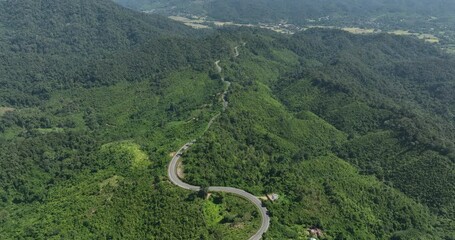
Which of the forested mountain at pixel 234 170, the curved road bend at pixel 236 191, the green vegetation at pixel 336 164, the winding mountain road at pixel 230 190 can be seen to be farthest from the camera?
the green vegetation at pixel 336 164

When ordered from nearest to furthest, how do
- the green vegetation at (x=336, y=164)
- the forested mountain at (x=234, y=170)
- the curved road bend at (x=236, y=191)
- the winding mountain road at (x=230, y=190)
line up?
1. the curved road bend at (x=236, y=191)
2. the winding mountain road at (x=230, y=190)
3. the forested mountain at (x=234, y=170)
4. the green vegetation at (x=336, y=164)

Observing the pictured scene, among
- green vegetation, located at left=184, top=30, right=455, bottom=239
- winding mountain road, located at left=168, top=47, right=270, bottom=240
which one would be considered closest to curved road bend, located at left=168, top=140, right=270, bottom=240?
winding mountain road, located at left=168, top=47, right=270, bottom=240

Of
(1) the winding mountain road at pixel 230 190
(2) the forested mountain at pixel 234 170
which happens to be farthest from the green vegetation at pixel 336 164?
(1) the winding mountain road at pixel 230 190

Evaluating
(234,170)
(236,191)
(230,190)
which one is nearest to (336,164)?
(234,170)

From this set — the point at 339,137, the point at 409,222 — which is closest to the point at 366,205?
the point at 409,222

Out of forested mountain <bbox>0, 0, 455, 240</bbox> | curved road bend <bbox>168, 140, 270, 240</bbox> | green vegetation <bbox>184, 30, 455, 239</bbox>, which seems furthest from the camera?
green vegetation <bbox>184, 30, 455, 239</bbox>

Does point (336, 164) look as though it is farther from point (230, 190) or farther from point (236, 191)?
point (230, 190)

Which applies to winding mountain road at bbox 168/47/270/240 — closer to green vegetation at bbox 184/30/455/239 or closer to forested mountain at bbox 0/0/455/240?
forested mountain at bbox 0/0/455/240

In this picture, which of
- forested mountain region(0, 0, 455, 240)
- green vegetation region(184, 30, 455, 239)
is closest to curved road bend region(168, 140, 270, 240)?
forested mountain region(0, 0, 455, 240)

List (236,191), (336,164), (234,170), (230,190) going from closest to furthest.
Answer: (236,191) → (230,190) → (234,170) → (336,164)

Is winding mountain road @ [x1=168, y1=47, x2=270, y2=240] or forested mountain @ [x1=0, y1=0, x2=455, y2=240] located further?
forested mountain @ [x1=0, y1=0, x2=455, y2=240]

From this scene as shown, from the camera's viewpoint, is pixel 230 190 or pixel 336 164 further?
pixel 336 164

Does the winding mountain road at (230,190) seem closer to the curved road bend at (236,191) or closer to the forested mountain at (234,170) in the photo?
the curved road bend at (236,191)

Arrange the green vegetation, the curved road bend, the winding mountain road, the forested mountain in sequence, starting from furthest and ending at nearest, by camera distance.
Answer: the green vegetation, the forested mountain, the winding mountain road, the curved road bend
